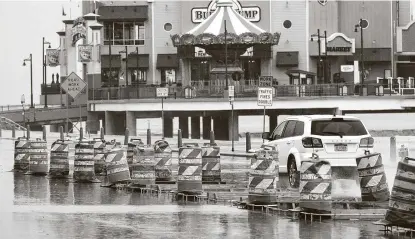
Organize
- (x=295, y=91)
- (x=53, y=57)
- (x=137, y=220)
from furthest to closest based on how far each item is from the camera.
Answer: (x=53, y=57) < (x=295, y=91) < (x=137, y=220)

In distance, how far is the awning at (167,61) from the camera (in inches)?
3671

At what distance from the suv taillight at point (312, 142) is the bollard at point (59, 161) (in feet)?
23.7

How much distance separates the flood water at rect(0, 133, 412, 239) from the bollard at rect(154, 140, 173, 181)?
2.80 metres

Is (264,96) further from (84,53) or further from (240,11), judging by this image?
(84,53)

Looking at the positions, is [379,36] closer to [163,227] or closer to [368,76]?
[368,76]

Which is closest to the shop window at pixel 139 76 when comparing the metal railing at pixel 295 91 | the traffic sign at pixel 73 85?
the metal railing at pixel 295 91

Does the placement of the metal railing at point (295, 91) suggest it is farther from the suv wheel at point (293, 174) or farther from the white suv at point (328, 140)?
the white suv at point (328, 140)

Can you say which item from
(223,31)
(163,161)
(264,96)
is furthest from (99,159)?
(223,31)

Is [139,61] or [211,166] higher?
[139,61]

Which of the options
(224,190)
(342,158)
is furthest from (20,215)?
(342,158)

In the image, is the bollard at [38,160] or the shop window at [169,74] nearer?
the bollard at [38,160]

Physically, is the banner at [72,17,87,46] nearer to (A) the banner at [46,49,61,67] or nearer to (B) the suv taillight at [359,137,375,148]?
(A) the banner at [46,49,61,67]

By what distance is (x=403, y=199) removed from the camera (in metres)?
17.1

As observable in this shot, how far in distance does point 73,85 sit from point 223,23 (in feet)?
107
